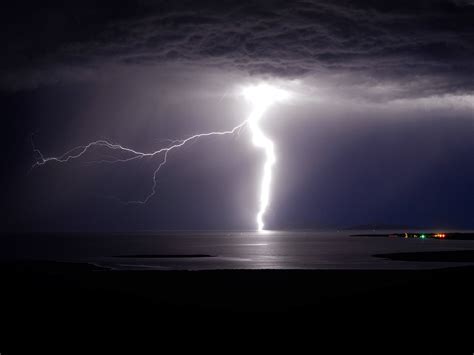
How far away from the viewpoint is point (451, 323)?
1440 centimetres

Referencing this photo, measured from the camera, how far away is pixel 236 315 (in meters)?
16.2

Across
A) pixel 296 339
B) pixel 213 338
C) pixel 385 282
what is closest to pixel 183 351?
pixel 213 338

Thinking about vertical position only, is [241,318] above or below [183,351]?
above

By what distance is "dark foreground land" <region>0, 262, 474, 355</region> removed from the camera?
40.0 ft

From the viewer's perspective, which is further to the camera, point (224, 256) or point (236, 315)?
point (224, 256)

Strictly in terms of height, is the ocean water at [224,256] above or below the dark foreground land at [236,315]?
above

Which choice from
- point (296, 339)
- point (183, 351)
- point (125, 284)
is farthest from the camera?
point (125, 284)

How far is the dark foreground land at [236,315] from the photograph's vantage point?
12195mm

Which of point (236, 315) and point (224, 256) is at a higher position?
point (224, 256)

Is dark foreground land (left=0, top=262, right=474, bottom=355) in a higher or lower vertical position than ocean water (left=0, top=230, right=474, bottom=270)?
lower

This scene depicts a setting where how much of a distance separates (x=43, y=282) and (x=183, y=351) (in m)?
16.9

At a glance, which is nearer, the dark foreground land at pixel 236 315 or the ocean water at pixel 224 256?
the dark foreground land at pixel 236 315

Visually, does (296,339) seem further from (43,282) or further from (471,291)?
(43,282)

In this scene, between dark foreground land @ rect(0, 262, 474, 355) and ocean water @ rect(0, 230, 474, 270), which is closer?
dark foreground land @ rect(0, 262, 474, 355)
